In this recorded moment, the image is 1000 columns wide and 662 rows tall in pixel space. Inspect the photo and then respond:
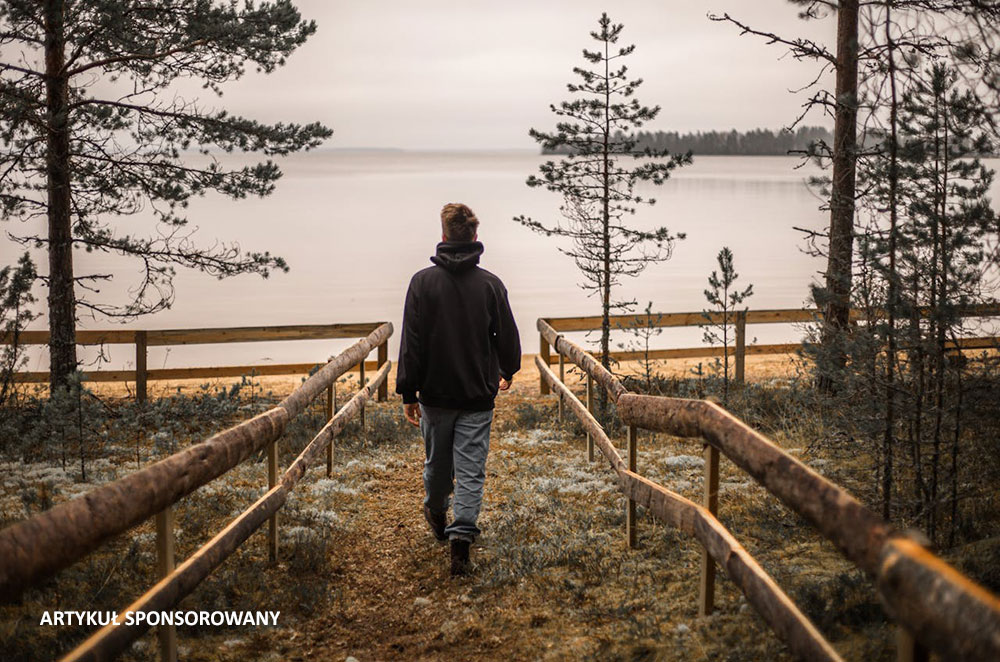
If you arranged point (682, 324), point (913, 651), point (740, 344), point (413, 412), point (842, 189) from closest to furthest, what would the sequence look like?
point (913, 651) < point (413, 412) < point (842, 189) < point (740, 344) < point (682, 324)

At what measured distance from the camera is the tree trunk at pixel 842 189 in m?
5.69

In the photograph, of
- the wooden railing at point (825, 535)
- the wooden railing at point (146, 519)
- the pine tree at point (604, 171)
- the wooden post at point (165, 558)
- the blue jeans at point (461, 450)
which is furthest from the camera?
the pine tree at point (604, 171)

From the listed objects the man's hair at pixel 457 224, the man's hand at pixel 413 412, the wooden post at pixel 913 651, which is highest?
the man's hair at pixel 457 224

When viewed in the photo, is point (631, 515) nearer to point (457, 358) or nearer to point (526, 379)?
point (457, 358)

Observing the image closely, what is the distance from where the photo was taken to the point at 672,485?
267 inches

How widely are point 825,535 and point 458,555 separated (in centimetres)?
310

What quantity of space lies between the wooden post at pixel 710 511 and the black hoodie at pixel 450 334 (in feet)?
5.88

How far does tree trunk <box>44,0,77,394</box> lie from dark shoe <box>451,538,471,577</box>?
8107mm

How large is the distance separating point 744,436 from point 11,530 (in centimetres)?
247

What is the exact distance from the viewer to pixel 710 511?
3.93 meters

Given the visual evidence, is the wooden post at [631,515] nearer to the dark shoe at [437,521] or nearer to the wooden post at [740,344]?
the dark shoe at [437,521]

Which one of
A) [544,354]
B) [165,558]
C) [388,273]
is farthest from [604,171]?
[388,273]

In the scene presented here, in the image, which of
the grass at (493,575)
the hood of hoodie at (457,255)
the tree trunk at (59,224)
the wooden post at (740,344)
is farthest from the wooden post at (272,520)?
the wooden post at (740,344)

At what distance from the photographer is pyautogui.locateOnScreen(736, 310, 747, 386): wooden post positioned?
41.3 ft
